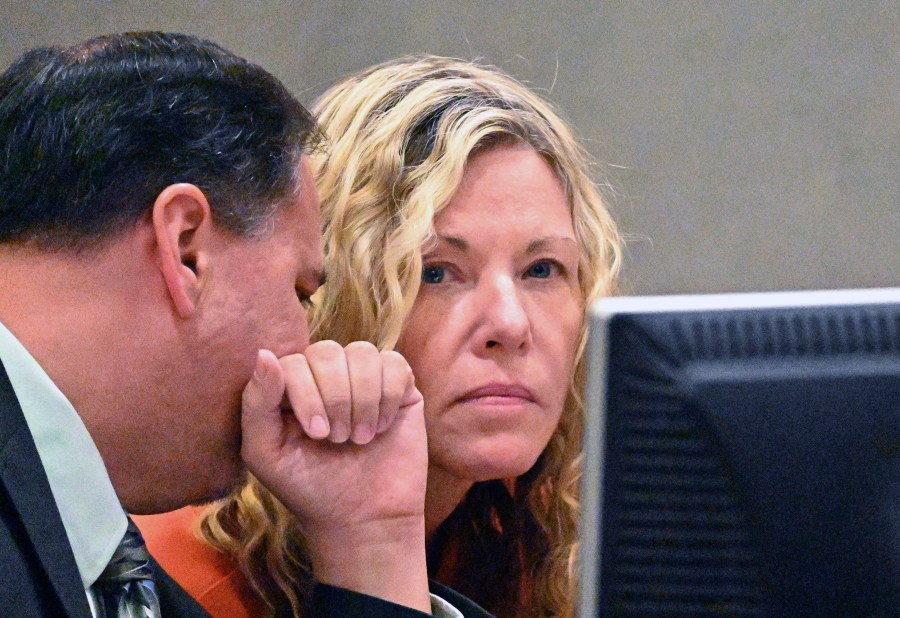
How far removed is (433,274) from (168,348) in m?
0.43

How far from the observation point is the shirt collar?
2.74 ft

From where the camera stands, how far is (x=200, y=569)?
1.17 metres

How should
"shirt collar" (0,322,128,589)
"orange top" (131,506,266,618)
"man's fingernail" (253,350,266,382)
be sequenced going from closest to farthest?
"shirt collar" (0,322,128,589) < "man's fingernail" (253,350,266,382) < "orange top" (131,506,266,618)

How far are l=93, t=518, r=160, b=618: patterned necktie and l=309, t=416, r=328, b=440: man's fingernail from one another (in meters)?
0.19

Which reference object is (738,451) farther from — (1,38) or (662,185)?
(1,38)

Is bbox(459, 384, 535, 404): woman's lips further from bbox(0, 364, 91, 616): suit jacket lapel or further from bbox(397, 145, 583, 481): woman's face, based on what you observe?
bbox(0, 364, 91, 616): suit jacket lapel

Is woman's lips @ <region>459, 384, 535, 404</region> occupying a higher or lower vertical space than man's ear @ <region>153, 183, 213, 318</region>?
lower

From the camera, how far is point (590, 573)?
0.53 m

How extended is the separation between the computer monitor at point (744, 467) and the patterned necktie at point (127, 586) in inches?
20.0

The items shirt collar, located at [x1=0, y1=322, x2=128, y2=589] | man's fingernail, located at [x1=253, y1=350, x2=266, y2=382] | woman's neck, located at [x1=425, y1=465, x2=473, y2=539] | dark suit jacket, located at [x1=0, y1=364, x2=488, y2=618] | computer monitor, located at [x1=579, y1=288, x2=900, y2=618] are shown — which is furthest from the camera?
woman's neck, located at [x1=425, y1=465, x2=473, y2=539]

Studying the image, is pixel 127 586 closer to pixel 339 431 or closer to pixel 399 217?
pixel 339 431

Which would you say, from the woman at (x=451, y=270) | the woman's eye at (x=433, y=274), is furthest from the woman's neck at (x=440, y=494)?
the woman's eye at (x=433, y=274)

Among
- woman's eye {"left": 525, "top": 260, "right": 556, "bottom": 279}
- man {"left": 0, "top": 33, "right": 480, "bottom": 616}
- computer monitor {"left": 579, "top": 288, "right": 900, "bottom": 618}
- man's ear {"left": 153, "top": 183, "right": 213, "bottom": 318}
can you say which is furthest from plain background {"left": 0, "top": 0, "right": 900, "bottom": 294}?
computer monitor {"left": 579, "top": 288, "right": 900, "bottom": 618}

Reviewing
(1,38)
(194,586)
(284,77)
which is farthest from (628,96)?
(194,586)
